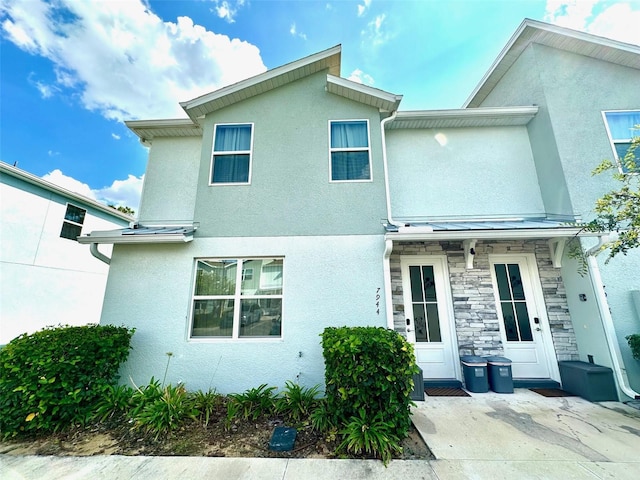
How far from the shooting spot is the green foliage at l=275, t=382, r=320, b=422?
4102mm

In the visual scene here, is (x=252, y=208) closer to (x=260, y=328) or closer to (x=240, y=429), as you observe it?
(x=260, y=328)

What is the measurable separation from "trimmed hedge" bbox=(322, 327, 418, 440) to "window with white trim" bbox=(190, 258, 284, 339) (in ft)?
6.21

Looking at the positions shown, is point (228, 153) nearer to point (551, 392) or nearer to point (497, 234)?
point (497, 234)

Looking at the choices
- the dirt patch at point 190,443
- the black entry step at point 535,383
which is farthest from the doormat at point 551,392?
the dirt patch at point 190,443

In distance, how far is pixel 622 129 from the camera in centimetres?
605

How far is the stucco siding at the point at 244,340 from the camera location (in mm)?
4785

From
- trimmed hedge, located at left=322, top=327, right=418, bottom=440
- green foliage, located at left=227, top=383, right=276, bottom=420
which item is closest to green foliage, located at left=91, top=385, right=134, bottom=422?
green foliage, located at left=227, top=383, right=276, bottom=420

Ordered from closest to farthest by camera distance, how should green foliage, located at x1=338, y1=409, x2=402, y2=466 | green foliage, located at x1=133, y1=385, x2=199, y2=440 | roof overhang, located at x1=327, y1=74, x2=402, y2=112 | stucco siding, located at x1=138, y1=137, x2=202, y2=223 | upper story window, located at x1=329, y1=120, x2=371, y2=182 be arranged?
green foliage, located at x1=338, y1=409, x2=402, y2=466
green foliage, located at x1=133, y1=385, x2=199, y2=440
upper story window, located at x1=329, y1=120, x2=371, y2=182
roof overhang, located at x1=327, y1=74, x2=402, y2=112
stucco siding, located at x1=138, y1=137, x2=202, y2=223

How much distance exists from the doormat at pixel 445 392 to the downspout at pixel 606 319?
2.83 m

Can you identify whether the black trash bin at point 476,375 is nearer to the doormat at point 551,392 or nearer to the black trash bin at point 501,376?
the black trash bin at point 501,376

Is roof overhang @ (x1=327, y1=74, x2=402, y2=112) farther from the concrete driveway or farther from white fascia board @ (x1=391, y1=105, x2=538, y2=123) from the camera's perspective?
the concrete driveway

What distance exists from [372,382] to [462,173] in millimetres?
5852

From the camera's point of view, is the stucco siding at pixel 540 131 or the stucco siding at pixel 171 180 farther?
the stucco siding at pixel 171 180

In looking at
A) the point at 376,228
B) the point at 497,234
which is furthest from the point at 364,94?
the point at 497,234
